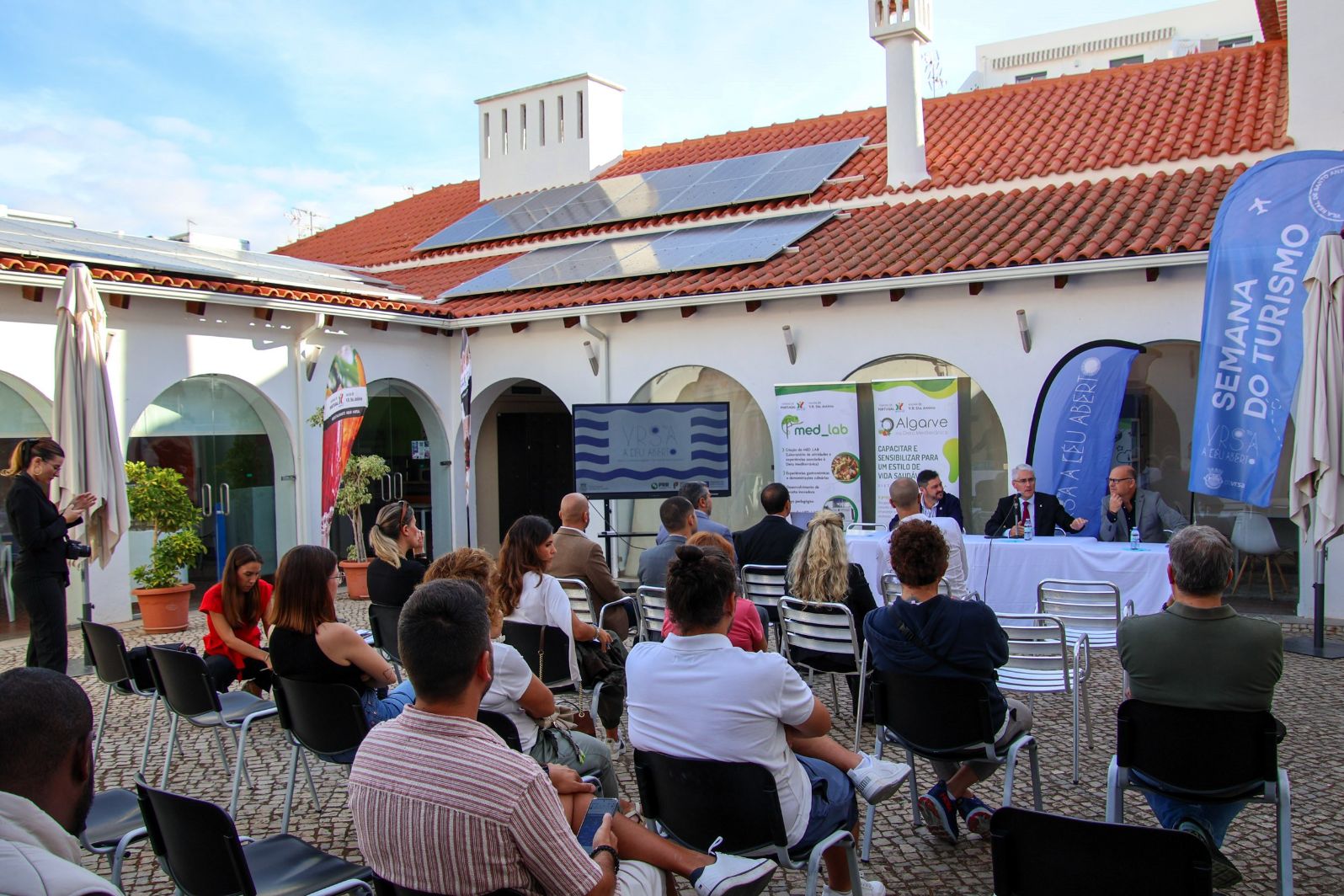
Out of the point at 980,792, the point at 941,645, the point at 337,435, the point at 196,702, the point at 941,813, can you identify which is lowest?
the point at 980,792

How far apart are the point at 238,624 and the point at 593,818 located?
3.39 m

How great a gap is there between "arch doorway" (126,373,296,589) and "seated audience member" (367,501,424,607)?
17.3ft

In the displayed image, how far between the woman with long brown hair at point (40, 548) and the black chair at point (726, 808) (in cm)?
493

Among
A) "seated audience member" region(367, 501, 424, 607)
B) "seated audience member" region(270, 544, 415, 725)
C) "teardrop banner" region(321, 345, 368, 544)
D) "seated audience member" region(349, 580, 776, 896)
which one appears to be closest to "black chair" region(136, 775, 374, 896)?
"seated audience member" region(349, 580, 776, 896)

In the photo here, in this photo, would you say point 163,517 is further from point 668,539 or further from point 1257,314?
point 1257,314

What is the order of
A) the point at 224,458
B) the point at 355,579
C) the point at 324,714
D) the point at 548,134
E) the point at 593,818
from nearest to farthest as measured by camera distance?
the point at 593,818, the point at 324,714, the point at 224,458, the point at 355,579, the point at 548,134

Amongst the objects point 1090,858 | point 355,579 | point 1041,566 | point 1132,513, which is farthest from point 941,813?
point 355,579

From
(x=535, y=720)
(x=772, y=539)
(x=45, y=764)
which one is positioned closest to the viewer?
(x=45, y=764)

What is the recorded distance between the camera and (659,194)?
14.1 metres

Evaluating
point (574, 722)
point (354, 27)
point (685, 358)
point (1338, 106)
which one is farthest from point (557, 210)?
point (574, 722)

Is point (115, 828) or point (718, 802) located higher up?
point (718, 802)

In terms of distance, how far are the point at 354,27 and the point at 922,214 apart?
7.78 metres

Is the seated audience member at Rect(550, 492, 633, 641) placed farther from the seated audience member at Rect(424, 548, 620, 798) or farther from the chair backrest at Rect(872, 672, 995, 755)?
the chair backrest at Rect(872, 672, 995, 755)

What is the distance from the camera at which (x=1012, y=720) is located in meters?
3.99
